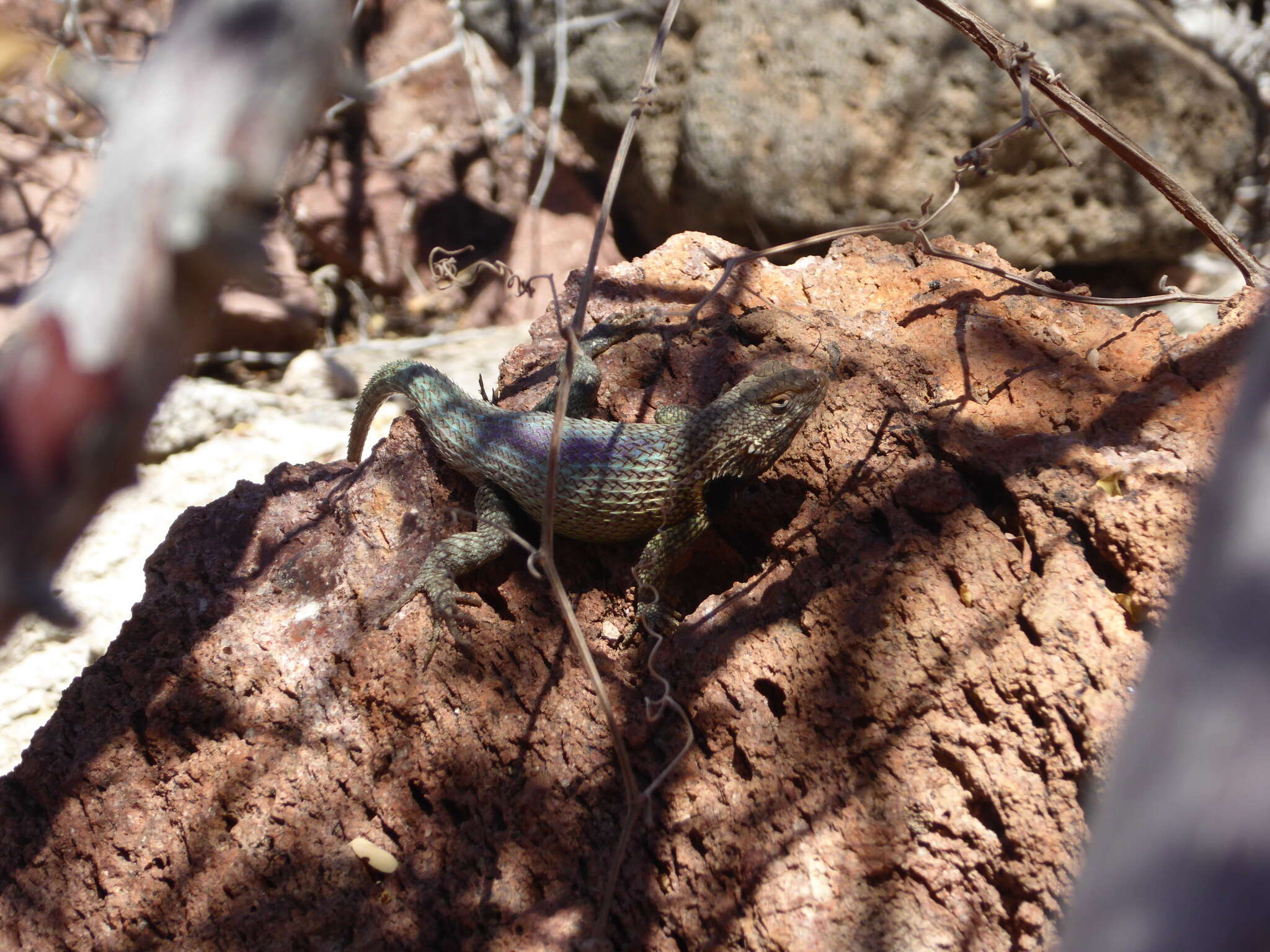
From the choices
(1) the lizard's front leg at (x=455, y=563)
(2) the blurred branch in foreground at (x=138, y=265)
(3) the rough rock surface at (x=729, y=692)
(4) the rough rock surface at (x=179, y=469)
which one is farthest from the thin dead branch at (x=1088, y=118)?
(4) the rough rock surface at (x=179, y=469)

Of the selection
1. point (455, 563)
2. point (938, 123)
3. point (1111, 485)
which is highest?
point (938, 123)

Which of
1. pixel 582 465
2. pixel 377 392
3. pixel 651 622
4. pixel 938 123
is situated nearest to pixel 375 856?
pixel 651 622

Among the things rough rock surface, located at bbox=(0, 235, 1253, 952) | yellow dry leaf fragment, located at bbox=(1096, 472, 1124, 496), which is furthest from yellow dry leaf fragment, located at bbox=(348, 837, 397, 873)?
yellow dry leaf fragment, located at bbox=(1096, 472, 1124, 496)

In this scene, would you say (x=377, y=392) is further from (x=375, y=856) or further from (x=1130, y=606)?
(x=1130, y=606)

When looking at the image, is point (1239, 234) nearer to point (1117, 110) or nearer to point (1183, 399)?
point (1117, 110)

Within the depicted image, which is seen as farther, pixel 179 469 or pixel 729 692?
pixel 179 469

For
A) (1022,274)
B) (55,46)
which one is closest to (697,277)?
(1022,274)
